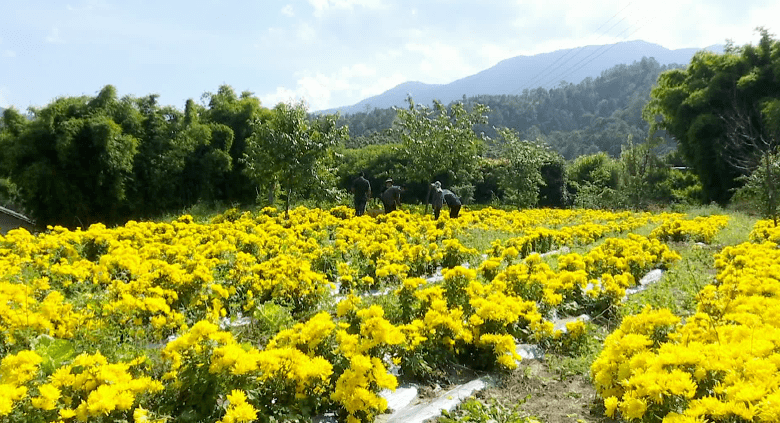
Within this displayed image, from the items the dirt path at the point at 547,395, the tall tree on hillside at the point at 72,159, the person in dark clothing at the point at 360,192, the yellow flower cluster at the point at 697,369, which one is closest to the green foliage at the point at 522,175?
the person in dark clothing at the point at 360,192

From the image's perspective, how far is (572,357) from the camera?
391 cm

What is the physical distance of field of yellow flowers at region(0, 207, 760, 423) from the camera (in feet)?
7.44

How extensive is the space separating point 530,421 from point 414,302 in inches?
67.5

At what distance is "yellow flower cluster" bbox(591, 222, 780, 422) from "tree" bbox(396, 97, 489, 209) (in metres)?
16.0

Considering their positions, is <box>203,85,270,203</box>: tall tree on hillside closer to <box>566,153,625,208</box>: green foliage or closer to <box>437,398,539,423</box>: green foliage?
<box>566,153,625,208</box>: green foliage

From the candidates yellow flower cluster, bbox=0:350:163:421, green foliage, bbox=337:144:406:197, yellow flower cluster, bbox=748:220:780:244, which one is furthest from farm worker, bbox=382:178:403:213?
green foliage, bbox=337:144:406:197

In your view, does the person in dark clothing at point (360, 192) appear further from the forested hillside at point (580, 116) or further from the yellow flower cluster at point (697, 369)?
the forested hillside at point (580, 116)

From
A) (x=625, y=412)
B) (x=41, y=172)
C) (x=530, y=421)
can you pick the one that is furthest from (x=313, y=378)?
(x=41, y=172)

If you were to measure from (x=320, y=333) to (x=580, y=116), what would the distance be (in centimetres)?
12049

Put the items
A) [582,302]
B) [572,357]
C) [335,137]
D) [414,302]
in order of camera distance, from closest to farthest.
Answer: [572,357], [414,302], [582,302], [335,137]

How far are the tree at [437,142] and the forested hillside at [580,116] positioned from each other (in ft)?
192

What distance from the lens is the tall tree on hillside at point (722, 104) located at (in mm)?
21141

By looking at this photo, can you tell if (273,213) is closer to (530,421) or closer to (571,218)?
(571,218)

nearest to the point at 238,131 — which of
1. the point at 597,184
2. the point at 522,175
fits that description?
the point at 522,175
